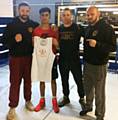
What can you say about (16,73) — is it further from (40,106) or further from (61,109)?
(61,109)

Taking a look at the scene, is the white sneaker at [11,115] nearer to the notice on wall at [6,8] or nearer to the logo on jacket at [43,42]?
the logo on jacket at [43,42]

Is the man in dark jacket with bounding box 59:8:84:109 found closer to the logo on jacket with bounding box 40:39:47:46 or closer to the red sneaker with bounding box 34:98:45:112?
the logo on jacket with bounding box 40:39:47:46

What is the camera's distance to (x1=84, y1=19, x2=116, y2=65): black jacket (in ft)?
9.57

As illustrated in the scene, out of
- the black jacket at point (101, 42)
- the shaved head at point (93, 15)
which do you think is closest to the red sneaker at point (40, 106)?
the black jacket at point (101, 42)

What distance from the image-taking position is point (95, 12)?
296cm

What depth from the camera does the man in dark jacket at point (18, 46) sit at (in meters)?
3.23

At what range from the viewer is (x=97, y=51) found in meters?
3.03

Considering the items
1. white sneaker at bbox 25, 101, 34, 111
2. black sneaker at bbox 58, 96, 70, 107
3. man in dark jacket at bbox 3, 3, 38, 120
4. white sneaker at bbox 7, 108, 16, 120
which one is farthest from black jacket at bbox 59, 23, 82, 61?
white sneaker at bbox 7, 108, 16, 120

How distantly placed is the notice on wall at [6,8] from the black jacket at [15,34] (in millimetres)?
4031

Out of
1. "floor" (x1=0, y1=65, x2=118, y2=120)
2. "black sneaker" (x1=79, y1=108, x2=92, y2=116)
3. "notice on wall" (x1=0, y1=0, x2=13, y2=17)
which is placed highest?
"notice on wall" (x1=0, y1=0, x2=13, y2=17)

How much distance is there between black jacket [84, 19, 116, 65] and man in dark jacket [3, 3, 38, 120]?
0.90 m

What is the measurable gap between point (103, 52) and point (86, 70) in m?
0.43

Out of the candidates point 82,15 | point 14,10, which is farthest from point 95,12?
point 14,10

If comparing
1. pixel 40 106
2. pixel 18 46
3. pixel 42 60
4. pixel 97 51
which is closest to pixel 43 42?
pixel 42 60
